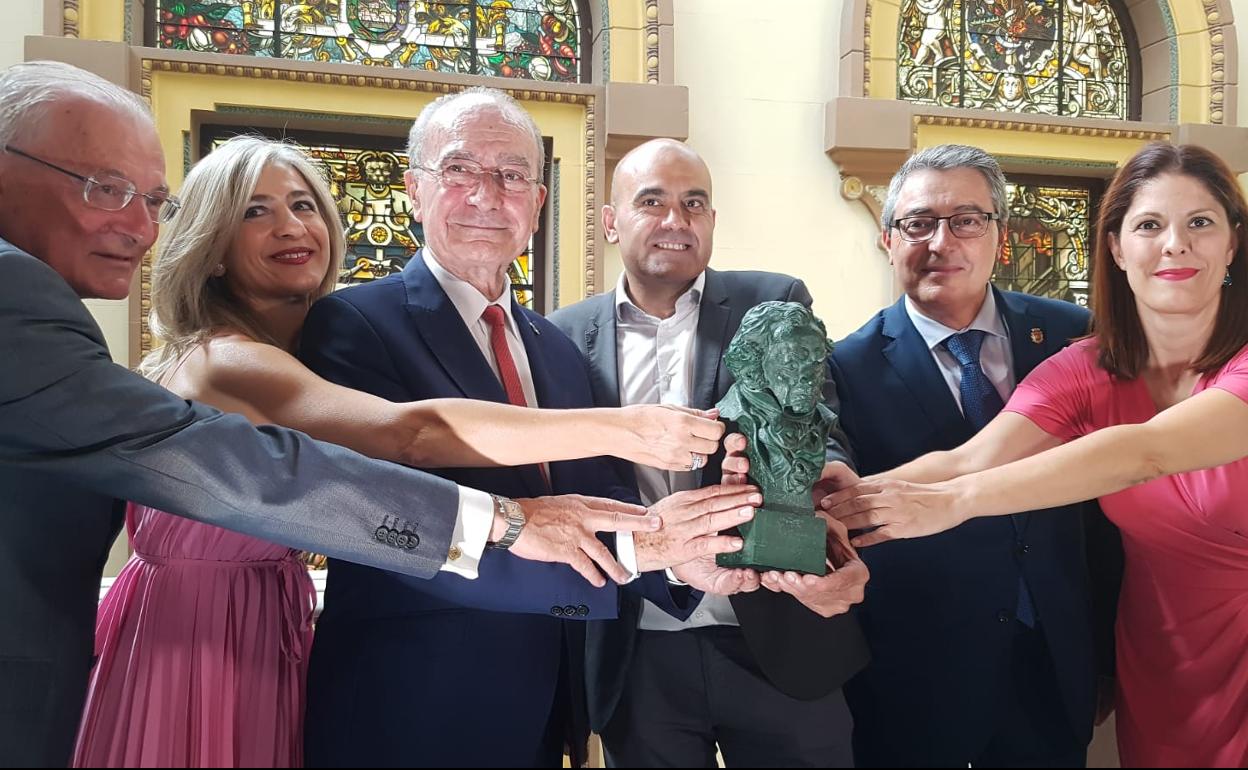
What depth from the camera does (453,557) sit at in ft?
5.65

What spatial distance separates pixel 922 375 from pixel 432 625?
1.28 metres

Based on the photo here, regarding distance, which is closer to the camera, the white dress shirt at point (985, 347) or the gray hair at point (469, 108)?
the gray hair at point (469, 108)

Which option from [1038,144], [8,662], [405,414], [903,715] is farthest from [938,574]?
[1038,144]

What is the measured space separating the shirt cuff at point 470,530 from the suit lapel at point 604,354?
30.7 inches

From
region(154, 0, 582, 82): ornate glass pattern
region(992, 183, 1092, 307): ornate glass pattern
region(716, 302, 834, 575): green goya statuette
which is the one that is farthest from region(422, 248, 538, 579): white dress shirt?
region(992, 183, 1092, 307): ornate glass pattern

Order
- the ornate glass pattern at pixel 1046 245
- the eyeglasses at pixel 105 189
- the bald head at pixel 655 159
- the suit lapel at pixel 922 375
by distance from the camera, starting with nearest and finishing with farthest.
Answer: the eyeglasses at pixel 105 189
the suit lapel at pixel 922 375
the bald head at pixel 655 159
the ornate glass pattern at pixel 1046 245

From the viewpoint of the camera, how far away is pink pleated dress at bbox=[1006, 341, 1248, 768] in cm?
209

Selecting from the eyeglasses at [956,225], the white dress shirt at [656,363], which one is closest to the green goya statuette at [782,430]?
the white dress shirt at [656,363]

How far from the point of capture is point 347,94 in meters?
5.09

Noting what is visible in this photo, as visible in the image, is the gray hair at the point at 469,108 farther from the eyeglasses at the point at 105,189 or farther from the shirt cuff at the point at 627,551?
the shirt cuff at the point at 627,551

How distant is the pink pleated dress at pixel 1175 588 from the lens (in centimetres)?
209

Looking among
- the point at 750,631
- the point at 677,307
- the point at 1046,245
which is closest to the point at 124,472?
the point at 750,631

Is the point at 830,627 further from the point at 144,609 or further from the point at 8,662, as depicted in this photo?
the point at 8,662

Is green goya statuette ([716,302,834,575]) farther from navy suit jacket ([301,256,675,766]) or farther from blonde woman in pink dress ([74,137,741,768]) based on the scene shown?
navy suit jacket ([301,256,675,766])
